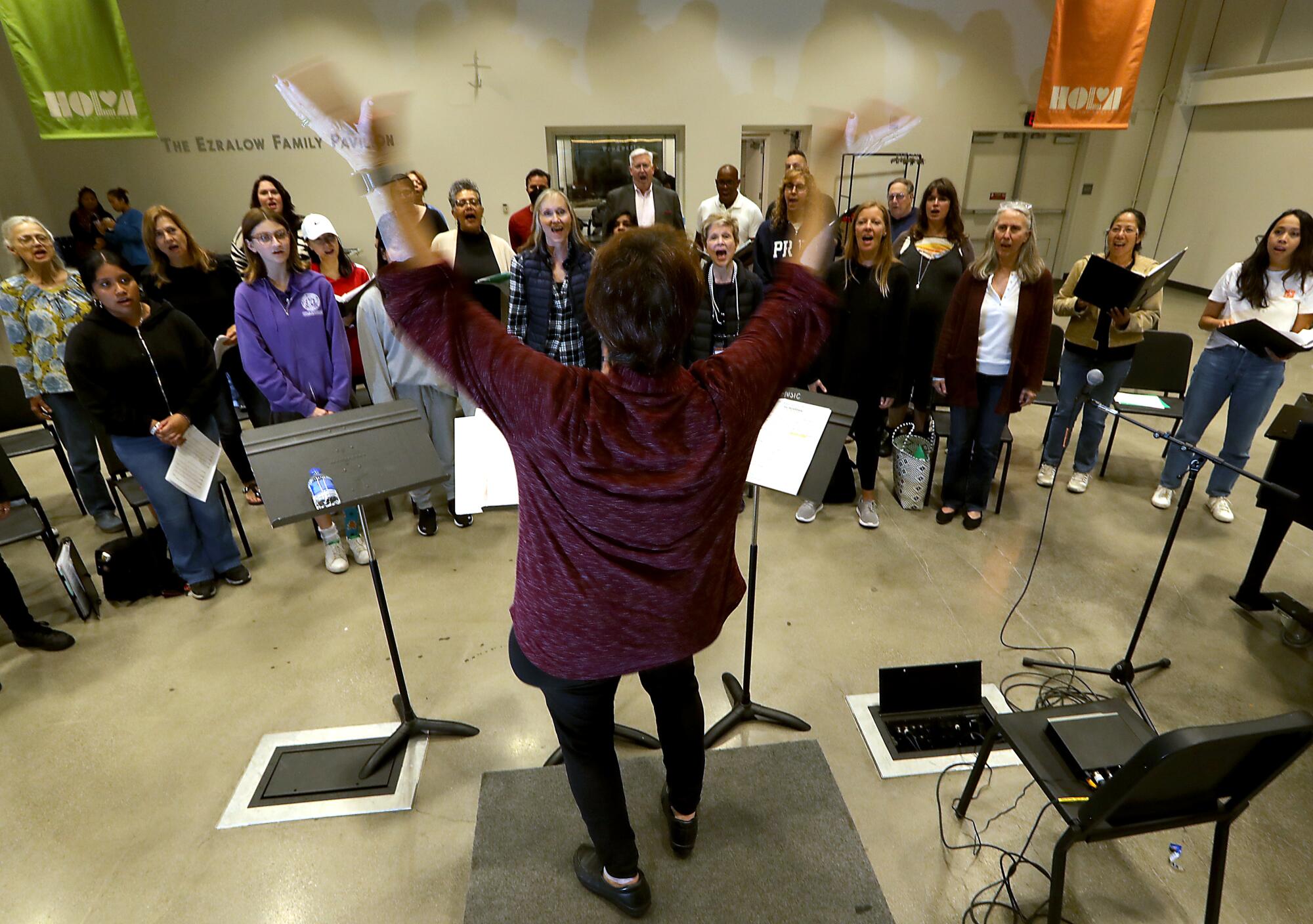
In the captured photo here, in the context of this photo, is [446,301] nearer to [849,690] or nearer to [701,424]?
[701,424]

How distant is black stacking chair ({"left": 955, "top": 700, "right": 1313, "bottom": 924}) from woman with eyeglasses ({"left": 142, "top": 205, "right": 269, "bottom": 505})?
3.91m

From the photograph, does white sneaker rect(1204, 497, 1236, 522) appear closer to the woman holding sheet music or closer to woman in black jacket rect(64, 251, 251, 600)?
the woman holding sheet music

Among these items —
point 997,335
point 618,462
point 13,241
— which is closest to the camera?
point 618,462

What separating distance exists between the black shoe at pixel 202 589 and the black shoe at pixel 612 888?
2.51m

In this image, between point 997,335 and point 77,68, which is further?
point 77,68

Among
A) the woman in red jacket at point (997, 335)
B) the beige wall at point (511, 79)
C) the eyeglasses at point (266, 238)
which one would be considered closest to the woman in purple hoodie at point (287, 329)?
the eyeglasses at point (266, 238)

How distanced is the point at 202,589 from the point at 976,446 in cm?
422

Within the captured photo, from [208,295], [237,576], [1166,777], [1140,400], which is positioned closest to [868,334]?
[1140,400]

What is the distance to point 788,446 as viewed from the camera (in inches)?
86.1

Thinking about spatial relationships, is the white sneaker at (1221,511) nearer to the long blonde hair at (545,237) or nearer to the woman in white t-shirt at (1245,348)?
the woman in white t-shirt at (1245,348)

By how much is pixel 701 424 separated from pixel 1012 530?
333cm

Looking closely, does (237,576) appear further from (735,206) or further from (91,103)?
(735,206)

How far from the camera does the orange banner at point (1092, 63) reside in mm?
6824

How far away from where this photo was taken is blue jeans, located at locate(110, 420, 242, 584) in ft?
9.85
